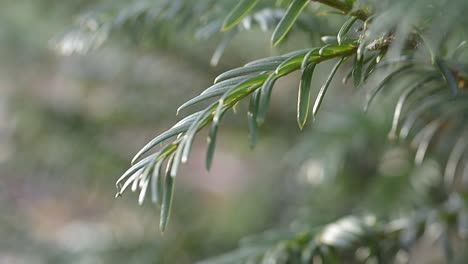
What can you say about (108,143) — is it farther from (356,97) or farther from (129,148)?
(356,97)

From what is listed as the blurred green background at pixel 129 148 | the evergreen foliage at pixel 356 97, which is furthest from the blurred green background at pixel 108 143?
the evergreen foliage at pixel 356 97

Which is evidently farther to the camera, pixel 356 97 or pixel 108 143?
pixel 108 143

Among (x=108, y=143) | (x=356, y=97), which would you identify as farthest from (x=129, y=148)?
(x=356, y=97)

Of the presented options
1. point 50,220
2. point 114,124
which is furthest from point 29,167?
point 50,220

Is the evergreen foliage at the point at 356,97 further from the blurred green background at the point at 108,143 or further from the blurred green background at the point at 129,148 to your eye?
the blurred green background at the point at 108,143

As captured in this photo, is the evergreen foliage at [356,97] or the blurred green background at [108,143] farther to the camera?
the blurred green background at [108,143]

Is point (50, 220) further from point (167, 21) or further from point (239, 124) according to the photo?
point (167, 21)

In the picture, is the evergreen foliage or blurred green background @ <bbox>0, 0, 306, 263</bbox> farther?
blurred green background @ <bbox>0, 0, 306, 263</bbox>

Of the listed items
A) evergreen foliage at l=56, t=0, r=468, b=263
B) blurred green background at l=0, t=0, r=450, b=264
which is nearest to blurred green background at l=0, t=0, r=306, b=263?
blurred green background at l=0, t=0, r=450, b=264

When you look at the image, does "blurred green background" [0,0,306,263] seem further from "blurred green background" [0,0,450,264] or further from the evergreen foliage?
the evergreen foliage
